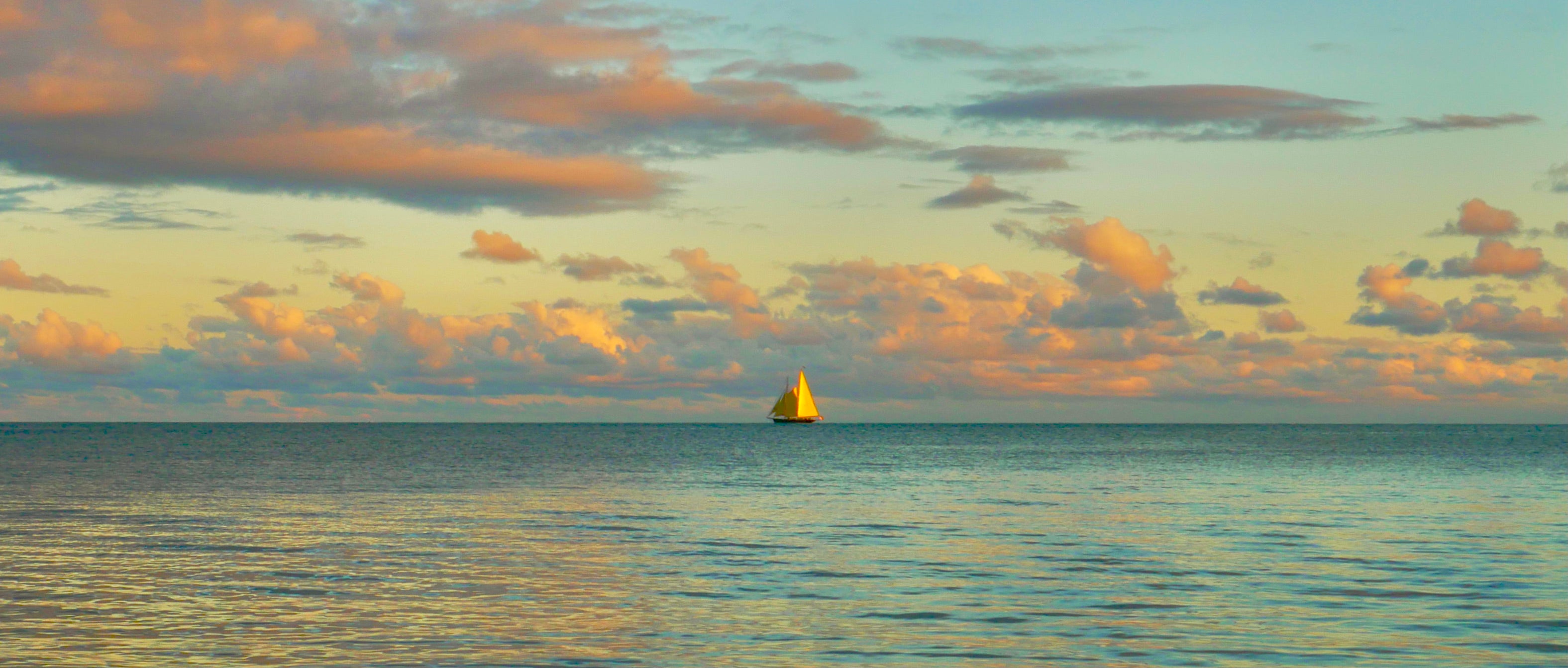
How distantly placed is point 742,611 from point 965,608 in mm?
4749

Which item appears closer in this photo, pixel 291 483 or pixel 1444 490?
pixel 1444 490

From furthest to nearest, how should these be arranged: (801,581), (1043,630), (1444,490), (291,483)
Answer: (291,483)
(1444,490)
(801,581)
(1043,630)

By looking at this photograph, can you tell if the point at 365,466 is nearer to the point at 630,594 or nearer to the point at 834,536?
the point at 834,536

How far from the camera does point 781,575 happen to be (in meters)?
32.7

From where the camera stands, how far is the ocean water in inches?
927

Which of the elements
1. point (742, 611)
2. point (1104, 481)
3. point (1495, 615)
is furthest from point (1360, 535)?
point (1104, 481)

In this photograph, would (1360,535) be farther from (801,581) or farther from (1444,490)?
(1444,490)

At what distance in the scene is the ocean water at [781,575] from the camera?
23.5m

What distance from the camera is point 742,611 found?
27328 millimetres

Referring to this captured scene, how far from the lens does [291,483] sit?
247ft

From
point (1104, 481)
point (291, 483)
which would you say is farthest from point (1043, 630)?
point (291, 483)

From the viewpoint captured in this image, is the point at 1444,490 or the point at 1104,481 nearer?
the point at 1444,490

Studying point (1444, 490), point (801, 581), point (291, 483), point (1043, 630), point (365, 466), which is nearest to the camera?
point (1043, 630)

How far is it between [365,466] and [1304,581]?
82.5m
